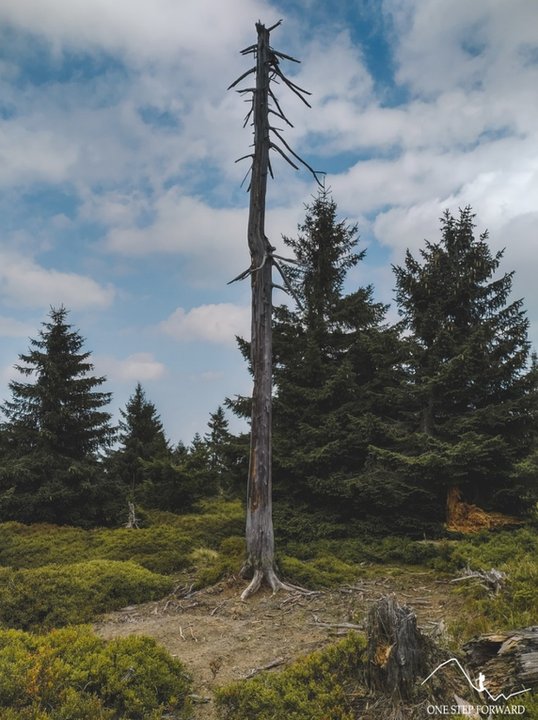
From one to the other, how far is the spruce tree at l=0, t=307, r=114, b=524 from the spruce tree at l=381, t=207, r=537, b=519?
12703 mm

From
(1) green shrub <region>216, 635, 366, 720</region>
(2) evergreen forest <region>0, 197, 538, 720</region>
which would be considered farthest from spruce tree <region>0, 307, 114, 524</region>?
(1) green shrub <region>216, 635, 366, 720</region>

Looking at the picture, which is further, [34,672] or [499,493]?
[499,493]

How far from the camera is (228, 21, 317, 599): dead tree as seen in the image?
372 inches

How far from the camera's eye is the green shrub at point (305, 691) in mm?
4055

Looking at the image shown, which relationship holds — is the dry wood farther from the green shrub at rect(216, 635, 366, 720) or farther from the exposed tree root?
the green shrub at rect(216, 635, 366, 720)

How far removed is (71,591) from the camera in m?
8.12

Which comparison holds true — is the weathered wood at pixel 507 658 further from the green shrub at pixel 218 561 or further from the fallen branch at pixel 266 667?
the green shrub at pixel 218 561

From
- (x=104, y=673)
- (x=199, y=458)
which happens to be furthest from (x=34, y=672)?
(x=199, y=458)

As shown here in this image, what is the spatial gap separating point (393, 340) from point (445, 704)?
38.9 ft

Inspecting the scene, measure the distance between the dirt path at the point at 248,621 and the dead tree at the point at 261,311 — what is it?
0.77 metres

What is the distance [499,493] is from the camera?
514 inches

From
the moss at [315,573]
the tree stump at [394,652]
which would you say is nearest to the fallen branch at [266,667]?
the tree stump at [394,652]

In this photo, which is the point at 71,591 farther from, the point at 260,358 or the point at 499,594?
the point at 499,594

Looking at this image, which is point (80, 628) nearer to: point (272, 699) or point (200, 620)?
point (200, 620)
